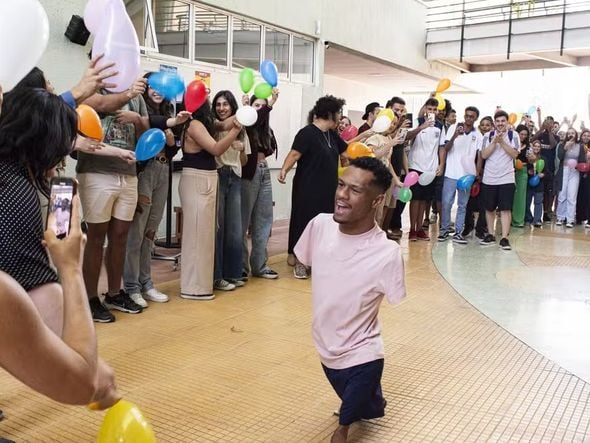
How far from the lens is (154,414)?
2.74 metres

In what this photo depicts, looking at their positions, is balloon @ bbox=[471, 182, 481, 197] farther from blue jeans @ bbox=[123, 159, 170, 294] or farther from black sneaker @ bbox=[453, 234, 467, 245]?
blue jeans @ bbox=[123, 159, 170, 294]

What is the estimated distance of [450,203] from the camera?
26.4 feet

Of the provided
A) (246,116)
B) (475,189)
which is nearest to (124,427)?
(246,116)

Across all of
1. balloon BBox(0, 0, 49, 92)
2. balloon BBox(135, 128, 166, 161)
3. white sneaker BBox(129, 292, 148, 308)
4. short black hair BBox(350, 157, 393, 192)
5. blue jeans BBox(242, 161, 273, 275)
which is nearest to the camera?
→ balloon BBox(0, 0, 49, 92)

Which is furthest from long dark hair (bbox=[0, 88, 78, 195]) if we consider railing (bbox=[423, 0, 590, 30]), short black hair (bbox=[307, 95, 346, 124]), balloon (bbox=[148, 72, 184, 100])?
railing (bbox=[423, 0, 590, 30])

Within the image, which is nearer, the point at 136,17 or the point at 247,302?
the point at 247,302

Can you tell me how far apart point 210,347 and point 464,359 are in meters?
1.49

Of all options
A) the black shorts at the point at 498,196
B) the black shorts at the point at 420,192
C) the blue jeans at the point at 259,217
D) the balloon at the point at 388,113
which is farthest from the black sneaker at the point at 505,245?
the blue jeans at the point at 259,217

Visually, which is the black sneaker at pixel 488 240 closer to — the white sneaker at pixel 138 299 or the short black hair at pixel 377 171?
the white sneaker at pixel 138 299

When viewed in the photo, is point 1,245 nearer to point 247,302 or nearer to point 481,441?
point 481,441

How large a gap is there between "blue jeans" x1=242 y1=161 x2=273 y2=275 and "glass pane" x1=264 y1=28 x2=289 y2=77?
148 inches

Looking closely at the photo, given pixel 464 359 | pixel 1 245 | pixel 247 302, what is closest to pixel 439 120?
pixel 247 302

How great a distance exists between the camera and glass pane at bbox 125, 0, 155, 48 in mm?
6582

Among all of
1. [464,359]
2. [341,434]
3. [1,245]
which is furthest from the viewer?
[464,359]
